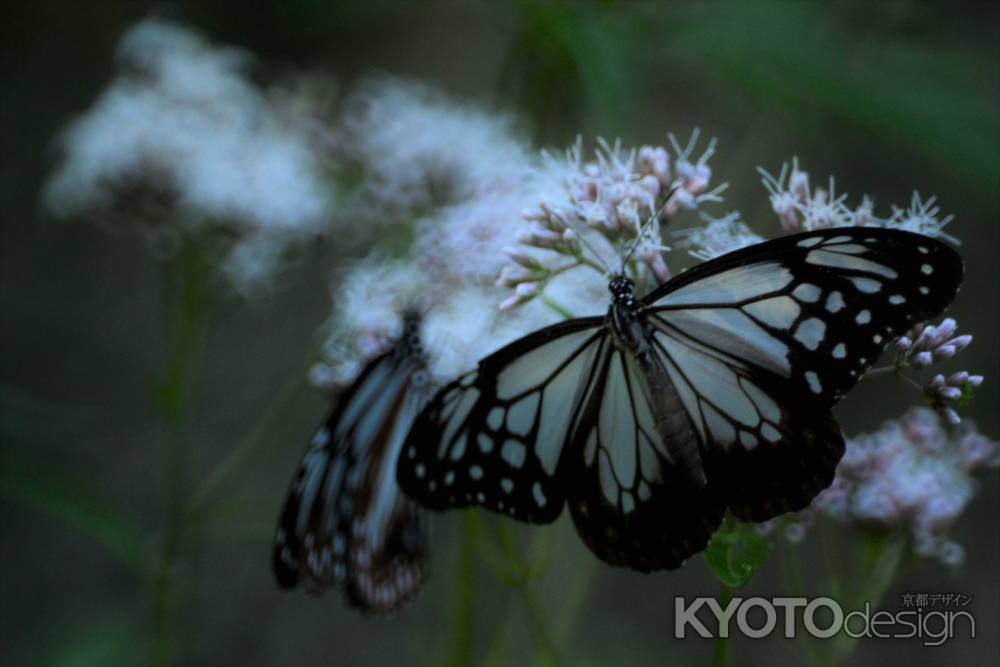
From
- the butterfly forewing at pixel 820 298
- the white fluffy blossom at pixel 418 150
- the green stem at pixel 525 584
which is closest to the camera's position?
the butterfly forewing at pixel 820 298

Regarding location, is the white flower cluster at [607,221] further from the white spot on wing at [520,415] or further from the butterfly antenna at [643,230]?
the white spot on wing at [520,415]

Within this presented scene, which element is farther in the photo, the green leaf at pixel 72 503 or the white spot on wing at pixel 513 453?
the green leaf at pixel 72 503

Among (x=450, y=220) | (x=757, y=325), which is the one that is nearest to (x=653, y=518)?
(x=757, y=325)

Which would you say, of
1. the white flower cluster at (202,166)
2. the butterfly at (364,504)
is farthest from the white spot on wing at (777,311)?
Result: the white flower cluster at (202,166)

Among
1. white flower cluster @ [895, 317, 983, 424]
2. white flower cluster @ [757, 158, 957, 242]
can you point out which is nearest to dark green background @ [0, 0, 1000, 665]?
white flower cluster @ [757, 158, 957, 242]

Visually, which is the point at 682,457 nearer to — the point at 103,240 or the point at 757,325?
the point at 757,325

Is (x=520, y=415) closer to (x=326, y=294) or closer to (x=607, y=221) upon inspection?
(x=607, y=221)

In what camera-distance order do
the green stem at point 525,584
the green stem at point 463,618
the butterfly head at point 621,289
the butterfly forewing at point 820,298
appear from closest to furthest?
the butterfly forewing at point 820,298
the butterfly head at point 621,289
the green stem at point 525,584
the green stem at point 463,618
